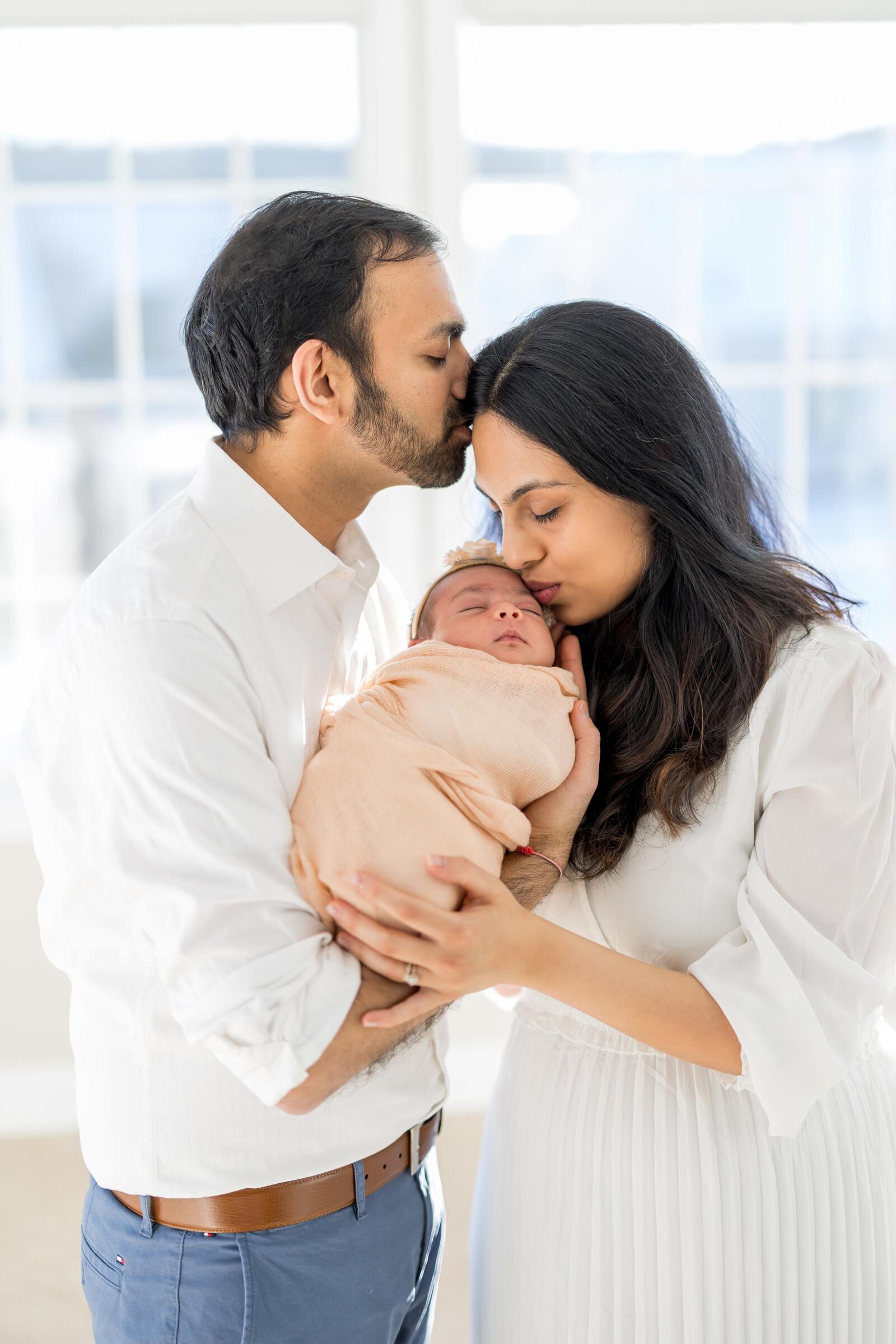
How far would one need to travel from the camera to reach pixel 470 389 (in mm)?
1639

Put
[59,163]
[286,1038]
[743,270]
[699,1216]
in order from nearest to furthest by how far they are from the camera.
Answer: [286,1038]
[699,1216]
[59,163]
[743,270]

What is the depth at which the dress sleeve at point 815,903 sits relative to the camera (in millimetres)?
1270

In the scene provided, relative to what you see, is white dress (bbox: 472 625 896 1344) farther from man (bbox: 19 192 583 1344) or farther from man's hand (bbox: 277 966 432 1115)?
man's hand (bbox: 277 966 432 1115)

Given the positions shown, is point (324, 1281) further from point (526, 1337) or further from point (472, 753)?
point (472, 753)

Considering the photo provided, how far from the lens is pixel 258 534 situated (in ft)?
4.53

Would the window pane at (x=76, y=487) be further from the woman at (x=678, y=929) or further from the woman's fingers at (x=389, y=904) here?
the woman's fingers at (x=389, y=904)

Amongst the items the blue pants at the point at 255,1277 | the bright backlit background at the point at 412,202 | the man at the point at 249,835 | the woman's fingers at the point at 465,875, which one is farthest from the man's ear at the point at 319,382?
the bright backlit background at the point at 412,202

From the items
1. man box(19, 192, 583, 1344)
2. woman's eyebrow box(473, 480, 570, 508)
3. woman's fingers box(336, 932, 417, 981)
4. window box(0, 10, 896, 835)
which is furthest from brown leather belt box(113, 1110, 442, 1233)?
window box(0, 10, 896, 835)

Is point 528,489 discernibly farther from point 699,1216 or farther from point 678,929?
point 699,1216

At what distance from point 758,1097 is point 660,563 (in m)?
0.73

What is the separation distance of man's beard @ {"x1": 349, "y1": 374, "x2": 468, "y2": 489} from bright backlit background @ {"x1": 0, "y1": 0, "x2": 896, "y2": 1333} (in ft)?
5.59

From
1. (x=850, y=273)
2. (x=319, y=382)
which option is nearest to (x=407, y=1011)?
(x=319, y=382)

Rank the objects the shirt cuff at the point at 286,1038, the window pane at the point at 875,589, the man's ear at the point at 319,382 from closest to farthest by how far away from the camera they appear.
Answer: the shirt cuff at the point at 286,1038 < the man's ear at the point at 319,382 < the window pane at the point at 875,589

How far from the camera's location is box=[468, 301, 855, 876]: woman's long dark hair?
1441 mm
